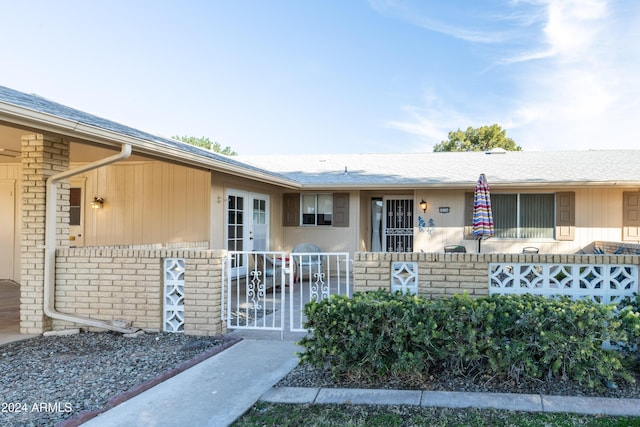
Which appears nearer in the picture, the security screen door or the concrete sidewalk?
the concrete sidewalk

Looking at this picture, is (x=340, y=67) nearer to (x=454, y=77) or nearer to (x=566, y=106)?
(x=454, y=77)

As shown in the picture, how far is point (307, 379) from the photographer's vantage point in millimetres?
3908

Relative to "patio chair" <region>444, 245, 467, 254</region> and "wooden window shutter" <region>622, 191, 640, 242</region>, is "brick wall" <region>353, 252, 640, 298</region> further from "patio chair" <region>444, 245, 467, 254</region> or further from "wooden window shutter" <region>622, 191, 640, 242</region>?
"wooden window shutter" <region>622, 191, 640, 242</region>

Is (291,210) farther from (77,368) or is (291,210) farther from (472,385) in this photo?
(472,385)

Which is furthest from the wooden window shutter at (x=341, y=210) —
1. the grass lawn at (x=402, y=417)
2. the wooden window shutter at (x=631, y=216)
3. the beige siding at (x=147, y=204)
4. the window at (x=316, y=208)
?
the grass lawn at (x=402, y=417)

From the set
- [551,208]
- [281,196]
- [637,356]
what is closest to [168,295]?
[637,356]

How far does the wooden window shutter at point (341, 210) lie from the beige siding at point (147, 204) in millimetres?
4038

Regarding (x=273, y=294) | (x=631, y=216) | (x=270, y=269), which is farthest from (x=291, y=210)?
(x=631, y=216)

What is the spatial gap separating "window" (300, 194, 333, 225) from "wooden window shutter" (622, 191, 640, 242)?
7.21 m

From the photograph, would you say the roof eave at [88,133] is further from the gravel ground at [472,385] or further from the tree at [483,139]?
the tree at [483,139]

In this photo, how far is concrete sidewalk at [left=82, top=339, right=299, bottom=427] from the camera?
123 inches

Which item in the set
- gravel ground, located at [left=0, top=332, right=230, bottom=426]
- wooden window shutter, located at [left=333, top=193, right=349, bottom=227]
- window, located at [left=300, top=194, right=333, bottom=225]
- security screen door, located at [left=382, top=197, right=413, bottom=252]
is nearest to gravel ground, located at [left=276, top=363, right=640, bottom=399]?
gravel ground, located at [left=0, top=332, right=230, bottom=426]

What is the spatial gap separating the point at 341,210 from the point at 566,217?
5.60 m

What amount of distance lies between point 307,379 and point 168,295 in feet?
7.95
